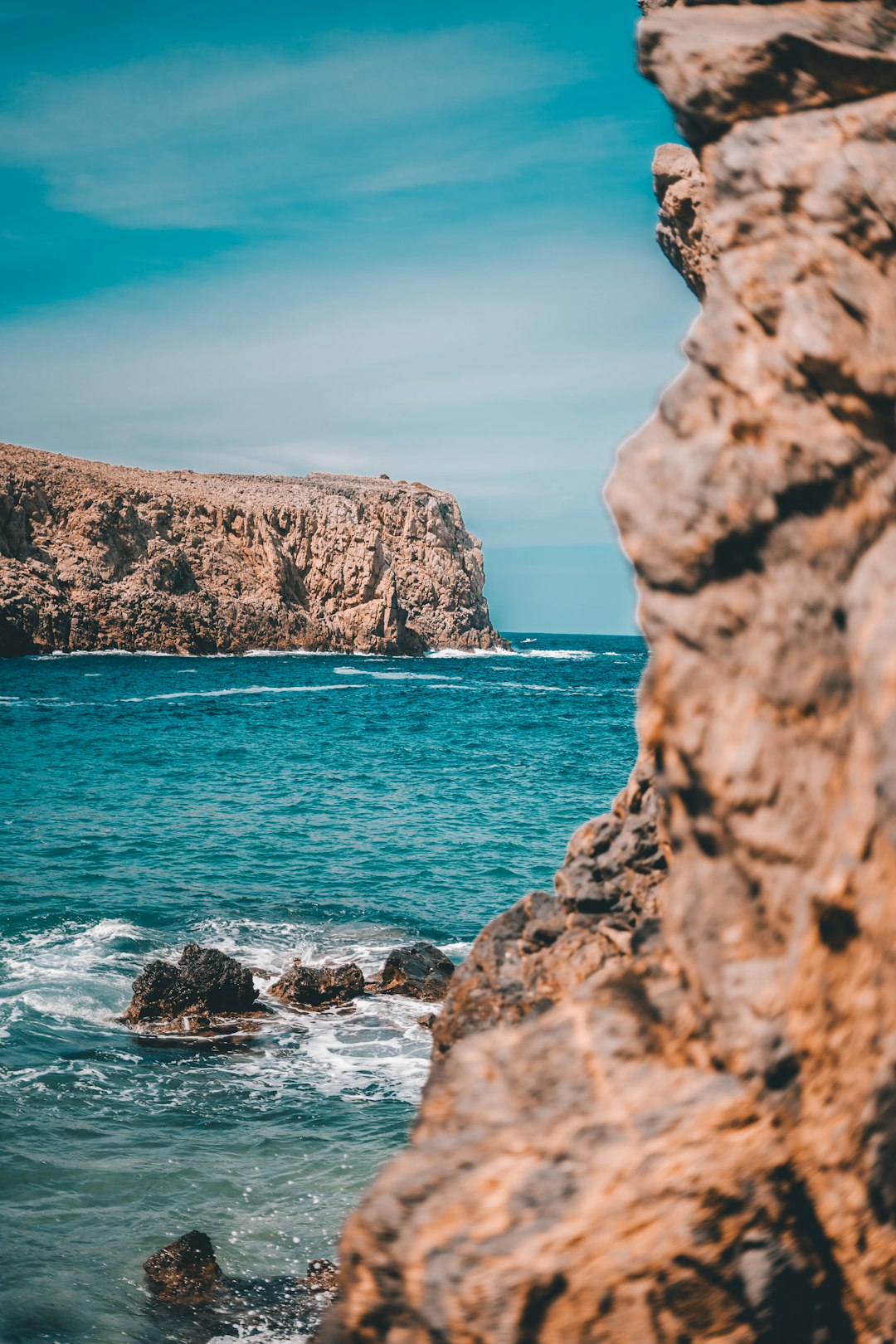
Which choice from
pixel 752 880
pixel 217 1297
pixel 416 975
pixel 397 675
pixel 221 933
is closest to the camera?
pixel 752 880

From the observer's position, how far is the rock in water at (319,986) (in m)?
15.7

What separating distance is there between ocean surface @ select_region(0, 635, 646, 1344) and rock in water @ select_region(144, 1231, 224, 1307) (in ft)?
0.57

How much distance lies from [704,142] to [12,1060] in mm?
13586

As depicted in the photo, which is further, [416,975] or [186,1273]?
[416,975]

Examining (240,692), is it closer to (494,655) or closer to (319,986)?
(319,986)

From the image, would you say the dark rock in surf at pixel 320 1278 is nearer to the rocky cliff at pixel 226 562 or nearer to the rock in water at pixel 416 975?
the rock in water at pixel 416 975

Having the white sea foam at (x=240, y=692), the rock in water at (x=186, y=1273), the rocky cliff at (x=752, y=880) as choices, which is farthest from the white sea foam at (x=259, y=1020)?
the white sea foam at (x=240, y=692)

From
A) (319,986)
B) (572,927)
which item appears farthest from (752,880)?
(319,986)

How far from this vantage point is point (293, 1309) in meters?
8.23

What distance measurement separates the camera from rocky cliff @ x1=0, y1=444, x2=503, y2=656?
3474 inches

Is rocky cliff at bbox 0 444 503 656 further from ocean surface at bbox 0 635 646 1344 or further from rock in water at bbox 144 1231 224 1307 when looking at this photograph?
rock in water at bbox 144 1231 224 1307

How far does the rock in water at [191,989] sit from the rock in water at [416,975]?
8.20 ft

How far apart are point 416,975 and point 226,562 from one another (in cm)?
9464

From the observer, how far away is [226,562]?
10638 centimetres
